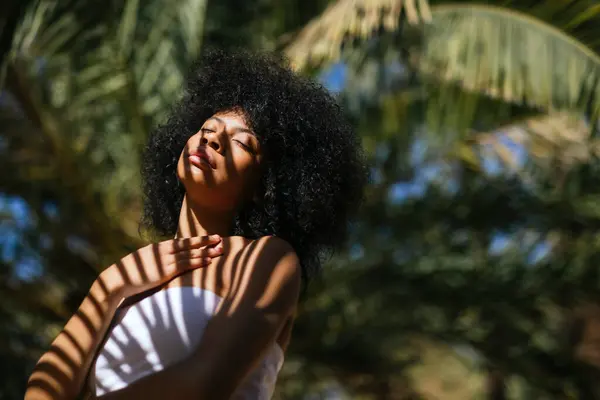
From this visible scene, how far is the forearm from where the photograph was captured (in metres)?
1.53

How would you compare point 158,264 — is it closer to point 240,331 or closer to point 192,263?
point 192,263

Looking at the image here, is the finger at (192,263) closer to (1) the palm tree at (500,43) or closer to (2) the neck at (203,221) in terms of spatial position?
(2) the neck at (203,221)

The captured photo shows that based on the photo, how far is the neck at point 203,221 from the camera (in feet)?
5.76

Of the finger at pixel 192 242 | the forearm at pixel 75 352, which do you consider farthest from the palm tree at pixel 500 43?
the forearm at pixel 75 352

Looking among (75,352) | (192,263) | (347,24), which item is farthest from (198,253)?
(347,24)

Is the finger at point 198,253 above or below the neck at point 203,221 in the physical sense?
above

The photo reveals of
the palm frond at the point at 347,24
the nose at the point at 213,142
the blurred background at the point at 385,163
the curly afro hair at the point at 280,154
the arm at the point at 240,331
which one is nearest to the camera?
the arm at the point at 240,331

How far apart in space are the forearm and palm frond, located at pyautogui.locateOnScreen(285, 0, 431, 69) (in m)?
2.43

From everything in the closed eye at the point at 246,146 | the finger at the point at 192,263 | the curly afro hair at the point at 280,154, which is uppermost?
the closed eye at the point at 246,146

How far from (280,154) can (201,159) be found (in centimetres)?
22

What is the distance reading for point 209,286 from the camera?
1576mm

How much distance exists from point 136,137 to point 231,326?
12.4 ft

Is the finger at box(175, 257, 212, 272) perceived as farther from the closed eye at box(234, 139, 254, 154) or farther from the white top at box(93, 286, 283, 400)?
the closed eye at box(234, 139, 254, 154)

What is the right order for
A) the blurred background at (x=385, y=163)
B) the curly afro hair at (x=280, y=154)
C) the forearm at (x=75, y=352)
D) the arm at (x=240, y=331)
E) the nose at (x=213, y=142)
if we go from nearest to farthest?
the arm at (x=240, y=331) < the forearm at (x=75, y=352) < the nose at (x=213, y=142) < the curly afro hair at (x=280, y=154) < the blurred background at (x=385, y=163)
